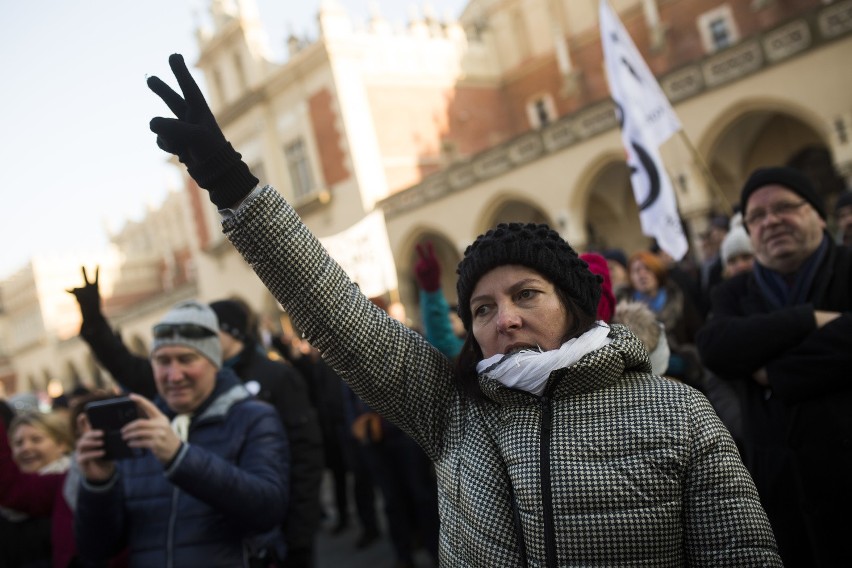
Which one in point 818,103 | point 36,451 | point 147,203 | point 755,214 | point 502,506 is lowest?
point 502,506

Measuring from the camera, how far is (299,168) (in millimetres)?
21766

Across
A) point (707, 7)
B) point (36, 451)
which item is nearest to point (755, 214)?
point (36, 451)

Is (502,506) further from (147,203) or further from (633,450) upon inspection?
(147,203)

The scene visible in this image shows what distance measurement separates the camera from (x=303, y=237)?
1.51m

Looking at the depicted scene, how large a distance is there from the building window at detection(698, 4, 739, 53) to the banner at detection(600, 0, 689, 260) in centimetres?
1504

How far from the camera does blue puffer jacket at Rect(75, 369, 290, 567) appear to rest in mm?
2266

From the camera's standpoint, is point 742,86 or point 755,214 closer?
point 755,214

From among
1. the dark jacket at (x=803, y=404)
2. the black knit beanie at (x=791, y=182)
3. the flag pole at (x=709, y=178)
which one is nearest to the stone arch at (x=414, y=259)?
the flag pole at (x=709, y=178)

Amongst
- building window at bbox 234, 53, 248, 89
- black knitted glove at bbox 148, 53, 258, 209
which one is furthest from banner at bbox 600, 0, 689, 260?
building window at bbox 234, 53, 248, 89

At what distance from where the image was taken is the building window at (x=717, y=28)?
18.4 metres

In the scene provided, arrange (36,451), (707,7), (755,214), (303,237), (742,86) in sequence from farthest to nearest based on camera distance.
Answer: (707,7), (742,86), (36,451), (755,214), (303,237)

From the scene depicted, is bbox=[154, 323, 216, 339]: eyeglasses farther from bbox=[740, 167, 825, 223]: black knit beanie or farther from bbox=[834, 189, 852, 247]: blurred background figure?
bbox=[834, 189, 852, 247]: blurred background figure

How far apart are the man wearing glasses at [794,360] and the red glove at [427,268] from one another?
1060 millimetres

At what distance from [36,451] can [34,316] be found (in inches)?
1711
